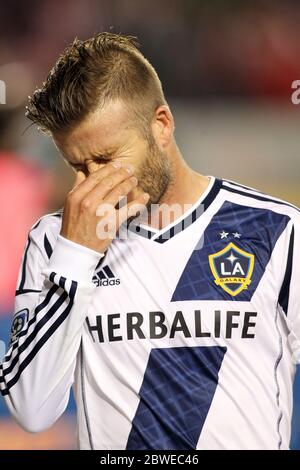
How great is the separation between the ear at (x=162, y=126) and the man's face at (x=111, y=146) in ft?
0.25

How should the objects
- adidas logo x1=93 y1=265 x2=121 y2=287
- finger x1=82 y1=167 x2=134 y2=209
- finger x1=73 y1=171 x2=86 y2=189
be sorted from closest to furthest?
1. finger x1=82 y1=167 x2=134 y2=209
2. finger x1=73 y1=171 x2=86 y2=189
3. adidas logo x1=93 y1=265 x2=121 y2=287

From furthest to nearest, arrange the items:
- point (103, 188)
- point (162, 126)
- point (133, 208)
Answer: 1. point (162, 126)
2. point (133, 208)
3. point (103, 188)

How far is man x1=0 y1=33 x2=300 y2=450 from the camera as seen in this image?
1.90 meters

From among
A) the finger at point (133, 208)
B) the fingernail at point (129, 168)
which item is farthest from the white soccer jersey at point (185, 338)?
the fingernail at point (129, 168)

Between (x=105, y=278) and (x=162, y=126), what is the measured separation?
48 centimetres

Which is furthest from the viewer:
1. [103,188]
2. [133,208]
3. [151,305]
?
[151,305]

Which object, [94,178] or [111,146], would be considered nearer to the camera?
[94,178]

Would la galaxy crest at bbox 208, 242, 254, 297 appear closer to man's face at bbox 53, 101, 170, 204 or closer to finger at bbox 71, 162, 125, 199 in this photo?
man's face at bbox 53, 101, 170, 204

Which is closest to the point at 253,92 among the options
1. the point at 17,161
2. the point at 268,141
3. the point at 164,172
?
the point at 268,141

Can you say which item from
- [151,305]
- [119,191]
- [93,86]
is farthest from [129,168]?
[151,305]

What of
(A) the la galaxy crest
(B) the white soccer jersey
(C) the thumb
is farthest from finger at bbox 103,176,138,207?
(A) the la galaxy crest

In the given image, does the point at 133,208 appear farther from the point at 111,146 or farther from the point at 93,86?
the point at 93,86

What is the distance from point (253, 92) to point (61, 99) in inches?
154

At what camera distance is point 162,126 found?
2.09 m
